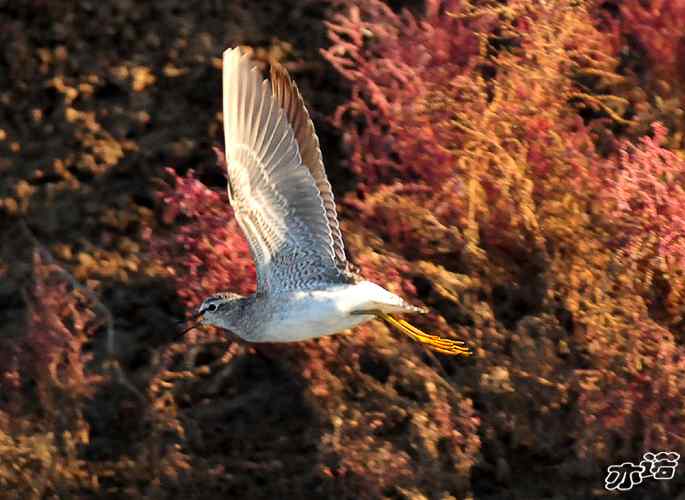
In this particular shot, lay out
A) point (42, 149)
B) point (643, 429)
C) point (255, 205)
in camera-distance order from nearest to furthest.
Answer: point (255, 205) → point (643, 429) → point (42, 149)

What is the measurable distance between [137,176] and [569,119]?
6.10ft

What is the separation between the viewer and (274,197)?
6.23 m

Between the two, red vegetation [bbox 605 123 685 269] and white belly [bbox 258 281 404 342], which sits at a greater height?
red vegetation [bbox 605 123 685 269]

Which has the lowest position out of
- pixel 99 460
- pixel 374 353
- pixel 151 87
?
pixel 99 460

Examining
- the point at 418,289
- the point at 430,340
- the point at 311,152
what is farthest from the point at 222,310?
the point at 418,289

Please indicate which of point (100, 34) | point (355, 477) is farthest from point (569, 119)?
point (100, 34)

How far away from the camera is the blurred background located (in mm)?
6633

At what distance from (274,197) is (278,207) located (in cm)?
4

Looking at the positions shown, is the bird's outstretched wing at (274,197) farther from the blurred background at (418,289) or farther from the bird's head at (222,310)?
the blurred background at (418,289)

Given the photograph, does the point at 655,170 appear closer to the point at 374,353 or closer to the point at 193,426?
the point at 374,353

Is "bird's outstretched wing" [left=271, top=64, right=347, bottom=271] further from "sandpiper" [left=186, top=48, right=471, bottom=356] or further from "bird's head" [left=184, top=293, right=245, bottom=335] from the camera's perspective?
"bird's head" [left=184, top=293, right=245, bottom=335]

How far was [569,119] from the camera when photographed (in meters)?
6.95
